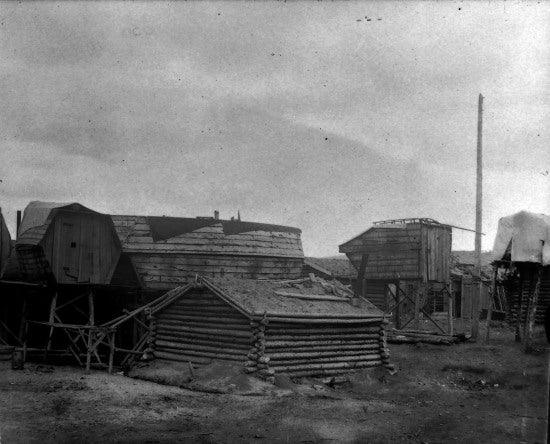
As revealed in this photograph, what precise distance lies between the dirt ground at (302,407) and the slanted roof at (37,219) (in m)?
4.85

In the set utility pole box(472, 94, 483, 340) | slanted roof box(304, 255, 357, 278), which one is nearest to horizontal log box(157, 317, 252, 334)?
utility pole box(472, 94, 483, 340)

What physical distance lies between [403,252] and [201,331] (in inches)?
505

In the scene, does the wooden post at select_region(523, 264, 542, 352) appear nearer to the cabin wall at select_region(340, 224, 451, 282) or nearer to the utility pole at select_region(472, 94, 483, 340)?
the utility pole at select_region(472, 94, 483, 340)

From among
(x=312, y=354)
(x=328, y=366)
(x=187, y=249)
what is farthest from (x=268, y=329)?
(x=187, y=249)

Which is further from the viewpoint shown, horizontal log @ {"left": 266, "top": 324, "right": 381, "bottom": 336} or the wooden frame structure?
the wooden frame structure

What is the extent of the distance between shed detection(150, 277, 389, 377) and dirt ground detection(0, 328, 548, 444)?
0.92 metres

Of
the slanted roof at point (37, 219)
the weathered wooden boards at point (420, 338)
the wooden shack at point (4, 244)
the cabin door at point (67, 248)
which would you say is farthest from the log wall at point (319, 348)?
the wooden shack at point (4, 244)

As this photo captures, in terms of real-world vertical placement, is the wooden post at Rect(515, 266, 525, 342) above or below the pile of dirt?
above

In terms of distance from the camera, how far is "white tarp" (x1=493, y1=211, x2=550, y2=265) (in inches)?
874

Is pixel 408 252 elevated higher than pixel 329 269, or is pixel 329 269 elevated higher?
pixel 408 252

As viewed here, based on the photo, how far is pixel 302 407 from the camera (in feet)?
49.3

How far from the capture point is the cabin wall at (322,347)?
19.0m

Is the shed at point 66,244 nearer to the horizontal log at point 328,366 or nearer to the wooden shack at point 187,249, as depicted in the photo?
the wooden shack at point 187,249

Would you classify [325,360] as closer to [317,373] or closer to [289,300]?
[317,373]
